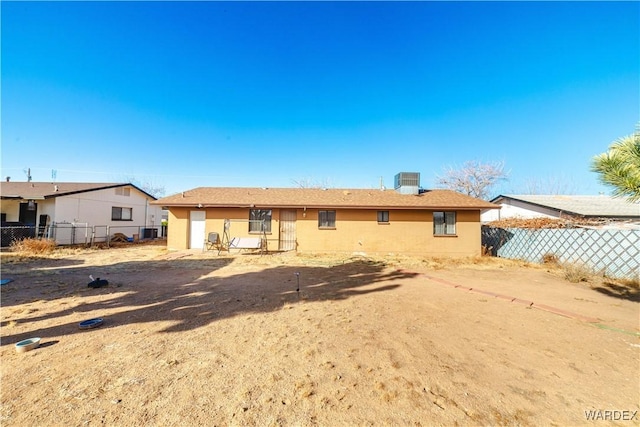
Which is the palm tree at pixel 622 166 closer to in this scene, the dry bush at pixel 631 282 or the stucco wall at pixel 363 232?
the dry bush at pixel 631 282

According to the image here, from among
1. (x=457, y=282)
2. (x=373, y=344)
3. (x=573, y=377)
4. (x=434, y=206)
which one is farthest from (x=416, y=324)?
(x=434, y=206)

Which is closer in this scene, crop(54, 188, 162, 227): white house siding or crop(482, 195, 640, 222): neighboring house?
crop(54, 188, 162, 227): white house siding

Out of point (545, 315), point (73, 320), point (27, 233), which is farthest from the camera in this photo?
point (27, 233)

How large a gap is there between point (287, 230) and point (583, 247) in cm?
1232

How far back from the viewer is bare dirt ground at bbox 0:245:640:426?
8.13 feet

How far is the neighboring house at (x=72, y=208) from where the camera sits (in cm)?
1535

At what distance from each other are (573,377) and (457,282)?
17.5ft

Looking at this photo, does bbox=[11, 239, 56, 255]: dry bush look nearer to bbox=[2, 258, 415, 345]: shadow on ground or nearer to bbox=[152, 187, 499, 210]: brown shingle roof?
bbox=[152, 187, 499, 210]: brown shingle roof

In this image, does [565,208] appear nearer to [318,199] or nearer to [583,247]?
[583,247]

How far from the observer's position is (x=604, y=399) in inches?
107

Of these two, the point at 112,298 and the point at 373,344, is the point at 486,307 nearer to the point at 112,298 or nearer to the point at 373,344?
the point at 373,344

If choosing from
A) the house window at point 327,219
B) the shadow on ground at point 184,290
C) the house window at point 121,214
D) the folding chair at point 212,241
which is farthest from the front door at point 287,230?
the house window at point 121,214

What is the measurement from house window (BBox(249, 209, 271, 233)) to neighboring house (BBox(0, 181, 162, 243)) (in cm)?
676

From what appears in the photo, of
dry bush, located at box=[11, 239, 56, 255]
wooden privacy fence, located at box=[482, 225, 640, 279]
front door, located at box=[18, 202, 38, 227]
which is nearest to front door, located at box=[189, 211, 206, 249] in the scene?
dry bush, located at box=[11, 239, 56, 255]
